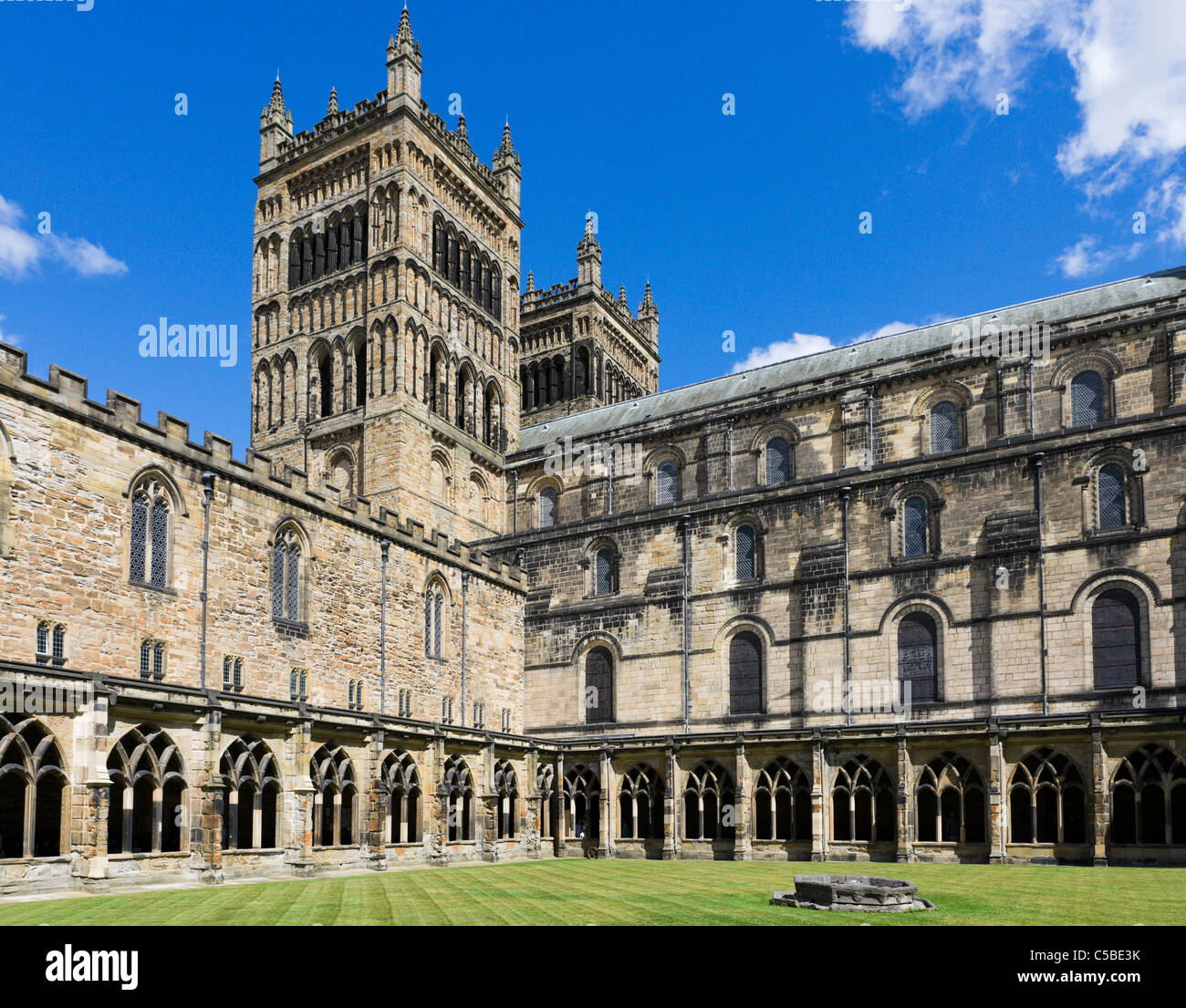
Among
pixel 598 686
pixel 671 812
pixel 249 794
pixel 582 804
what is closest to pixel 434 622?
pixel 598 686

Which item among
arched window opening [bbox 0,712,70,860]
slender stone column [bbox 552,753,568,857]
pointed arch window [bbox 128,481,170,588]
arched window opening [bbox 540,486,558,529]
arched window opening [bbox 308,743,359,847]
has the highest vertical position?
arched window opening [bbox 540,486,558,529]

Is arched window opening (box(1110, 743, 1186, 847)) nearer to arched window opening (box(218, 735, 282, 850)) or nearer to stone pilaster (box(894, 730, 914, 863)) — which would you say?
stone pilaster (box(894, 730, 914, 863))

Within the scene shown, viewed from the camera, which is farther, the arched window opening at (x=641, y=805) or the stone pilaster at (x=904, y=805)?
the arched window opening at (x=641, y=805)

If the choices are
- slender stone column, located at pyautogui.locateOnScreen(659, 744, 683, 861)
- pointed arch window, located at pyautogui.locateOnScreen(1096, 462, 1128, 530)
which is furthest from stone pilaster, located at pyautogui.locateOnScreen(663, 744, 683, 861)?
pointed arch window, located at pyautogui.locateOnScreen(1096, 462, 1128, 530)

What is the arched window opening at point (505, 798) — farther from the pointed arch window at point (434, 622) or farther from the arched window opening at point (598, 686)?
the arched window opening at point (598, 686)

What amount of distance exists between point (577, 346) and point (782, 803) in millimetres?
47431

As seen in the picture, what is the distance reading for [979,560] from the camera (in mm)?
40094

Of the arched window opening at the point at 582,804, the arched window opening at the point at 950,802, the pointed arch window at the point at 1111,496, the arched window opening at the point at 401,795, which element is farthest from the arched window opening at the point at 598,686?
the pointed arch window at the point at 1111,496

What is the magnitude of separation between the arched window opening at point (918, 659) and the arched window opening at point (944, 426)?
34.0 ft

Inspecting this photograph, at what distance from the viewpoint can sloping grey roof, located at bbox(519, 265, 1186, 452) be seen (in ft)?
157

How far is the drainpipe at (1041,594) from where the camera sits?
37.5 metres

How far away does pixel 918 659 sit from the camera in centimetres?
4066

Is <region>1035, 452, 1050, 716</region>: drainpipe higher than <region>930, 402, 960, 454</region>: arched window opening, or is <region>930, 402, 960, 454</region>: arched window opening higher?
<region>930, 402, 960, 454</region>: arched window opening

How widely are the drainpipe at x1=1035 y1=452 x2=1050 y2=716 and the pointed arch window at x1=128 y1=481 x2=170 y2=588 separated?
27881mm
